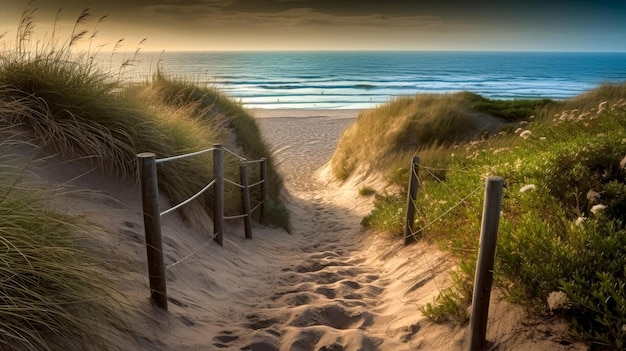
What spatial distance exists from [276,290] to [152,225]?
183cm

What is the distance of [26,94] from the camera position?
5484mm

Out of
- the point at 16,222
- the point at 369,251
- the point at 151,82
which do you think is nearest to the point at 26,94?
the point at 16,222

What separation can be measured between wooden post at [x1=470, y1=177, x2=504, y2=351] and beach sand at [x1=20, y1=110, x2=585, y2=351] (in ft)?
0.40

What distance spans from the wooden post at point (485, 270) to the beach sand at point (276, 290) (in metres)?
0.12

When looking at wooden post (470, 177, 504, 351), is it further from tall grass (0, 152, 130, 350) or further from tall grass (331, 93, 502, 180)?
tall grass (331, 93, 502, 180)

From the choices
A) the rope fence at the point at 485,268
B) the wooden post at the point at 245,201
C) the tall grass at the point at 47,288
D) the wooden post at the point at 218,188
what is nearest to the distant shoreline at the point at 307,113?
the wooden post at the point at 245,201

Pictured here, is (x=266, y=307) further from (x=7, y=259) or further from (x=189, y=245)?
(x=7, y=259)

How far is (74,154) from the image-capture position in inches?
211

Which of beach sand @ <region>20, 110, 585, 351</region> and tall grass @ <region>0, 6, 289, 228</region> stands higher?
tall grass @ <region>0, 6, 289, 228</region>

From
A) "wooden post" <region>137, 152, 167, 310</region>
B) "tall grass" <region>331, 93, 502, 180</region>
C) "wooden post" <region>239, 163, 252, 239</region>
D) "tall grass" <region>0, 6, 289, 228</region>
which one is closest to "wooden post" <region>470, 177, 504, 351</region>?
"wooden post" <region>137, 152, 167, 310</region>

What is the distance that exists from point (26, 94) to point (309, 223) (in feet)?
19.9

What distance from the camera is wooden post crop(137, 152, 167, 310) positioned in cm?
359

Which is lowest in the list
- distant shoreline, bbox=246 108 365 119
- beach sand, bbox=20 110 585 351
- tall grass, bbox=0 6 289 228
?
beach sand, bbox=20 110 585 351

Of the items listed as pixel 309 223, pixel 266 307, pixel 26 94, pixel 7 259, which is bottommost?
pixel 309 223
